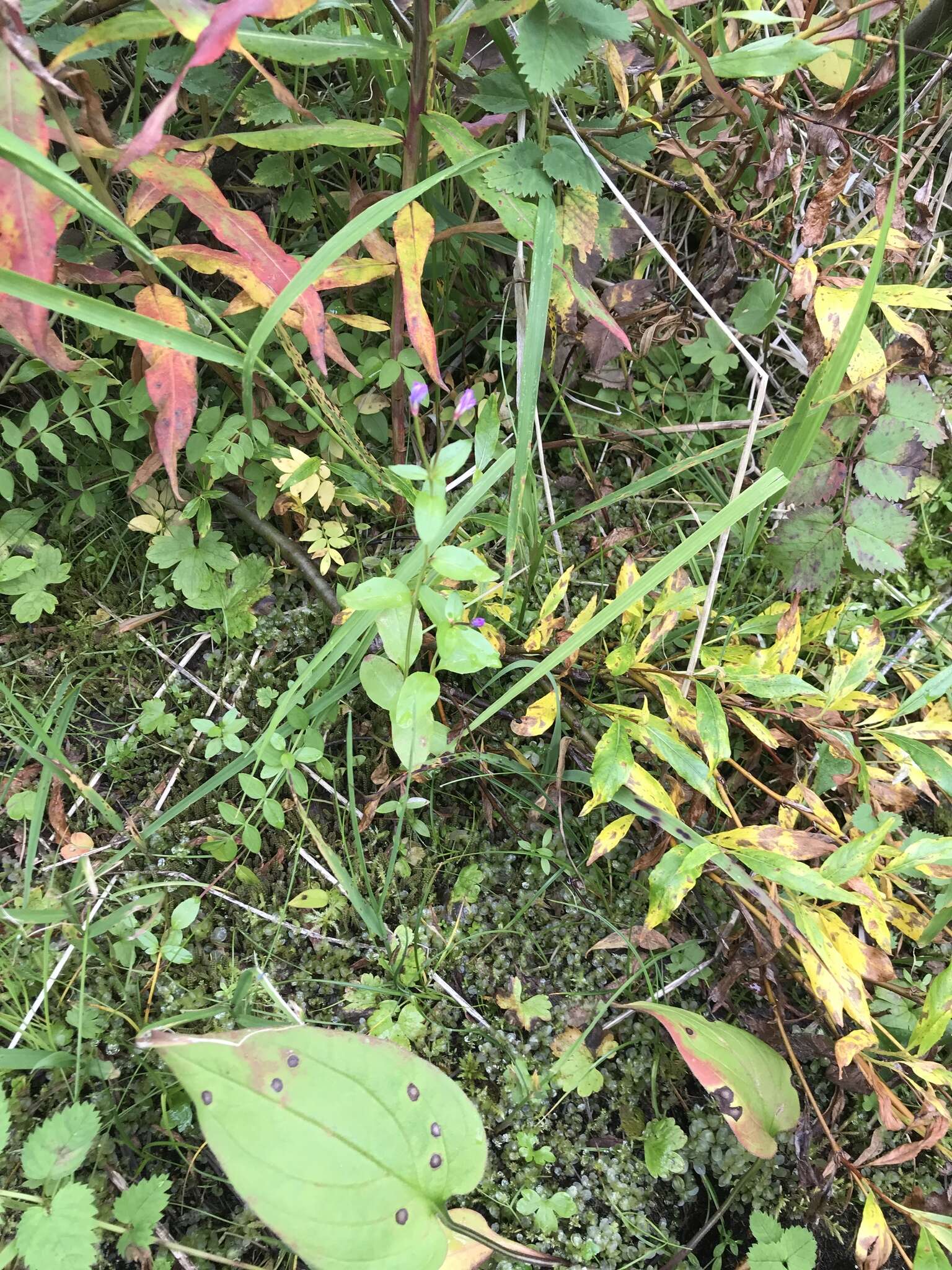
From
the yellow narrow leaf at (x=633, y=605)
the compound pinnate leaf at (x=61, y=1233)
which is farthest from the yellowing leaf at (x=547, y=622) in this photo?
the compound pinnate leaf at (x=61, y=1233)

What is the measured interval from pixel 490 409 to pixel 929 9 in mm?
1426

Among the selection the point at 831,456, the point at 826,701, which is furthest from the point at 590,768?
the point at 831,456

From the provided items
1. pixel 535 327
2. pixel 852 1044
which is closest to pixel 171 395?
pixel 535 327

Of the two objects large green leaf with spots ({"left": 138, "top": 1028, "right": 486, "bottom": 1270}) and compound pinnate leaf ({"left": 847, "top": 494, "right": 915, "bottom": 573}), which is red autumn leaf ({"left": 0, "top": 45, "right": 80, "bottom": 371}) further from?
compound pinnate leaf ({"left": 847, "top": 494, "right": 915, "bottom": 573})

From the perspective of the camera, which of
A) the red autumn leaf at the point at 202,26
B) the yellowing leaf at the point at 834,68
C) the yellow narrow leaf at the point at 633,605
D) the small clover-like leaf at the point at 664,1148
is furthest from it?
the yellowing leaf at the point at 834,68

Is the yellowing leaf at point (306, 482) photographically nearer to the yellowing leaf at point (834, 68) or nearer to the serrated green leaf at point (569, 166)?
the serrated green leaf at point (569, 166)

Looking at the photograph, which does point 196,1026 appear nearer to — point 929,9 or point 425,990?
point 425,990

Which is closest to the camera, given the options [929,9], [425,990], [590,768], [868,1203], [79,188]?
[79,188]

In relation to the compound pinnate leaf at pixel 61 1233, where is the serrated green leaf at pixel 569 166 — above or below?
above

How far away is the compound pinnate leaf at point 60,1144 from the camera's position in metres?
0.87

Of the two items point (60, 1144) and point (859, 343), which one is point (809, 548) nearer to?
point (859, 343)

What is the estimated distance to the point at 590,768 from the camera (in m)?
1.27

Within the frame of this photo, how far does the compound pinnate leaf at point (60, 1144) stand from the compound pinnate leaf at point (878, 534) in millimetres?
1385

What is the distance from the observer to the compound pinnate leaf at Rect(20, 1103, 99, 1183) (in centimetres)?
87
